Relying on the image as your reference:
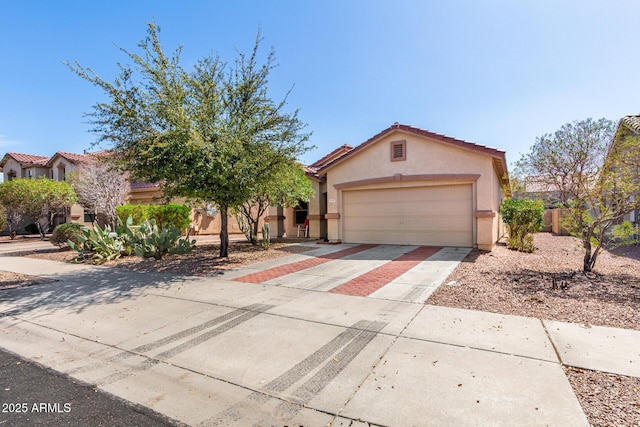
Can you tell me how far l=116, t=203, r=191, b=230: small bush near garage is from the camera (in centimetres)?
1941

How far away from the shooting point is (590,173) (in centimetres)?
781

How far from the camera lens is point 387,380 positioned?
3.53m

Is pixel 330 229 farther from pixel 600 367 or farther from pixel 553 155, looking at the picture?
pixel 600 367

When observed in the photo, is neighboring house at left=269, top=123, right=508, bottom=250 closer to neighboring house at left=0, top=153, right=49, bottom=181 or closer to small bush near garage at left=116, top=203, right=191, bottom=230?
small bush near garage at left=116, top=203, right=191, bottom=230

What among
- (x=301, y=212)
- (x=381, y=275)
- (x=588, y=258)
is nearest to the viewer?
(x=588, y=258)

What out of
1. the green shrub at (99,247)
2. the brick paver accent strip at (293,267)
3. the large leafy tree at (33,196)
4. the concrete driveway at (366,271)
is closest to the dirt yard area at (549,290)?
the concrete driveway at (366,271)

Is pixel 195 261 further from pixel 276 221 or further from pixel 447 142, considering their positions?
pixel 447 142

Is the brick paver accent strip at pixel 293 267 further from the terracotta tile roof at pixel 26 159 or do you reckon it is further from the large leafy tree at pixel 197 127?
the terracotta tile roof at pixel 26 159

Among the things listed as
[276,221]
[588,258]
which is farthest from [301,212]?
[588,258]

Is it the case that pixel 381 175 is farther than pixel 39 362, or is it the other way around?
pixel 381 175

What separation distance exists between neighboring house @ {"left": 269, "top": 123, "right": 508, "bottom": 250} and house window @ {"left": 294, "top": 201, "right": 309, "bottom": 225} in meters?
4.26

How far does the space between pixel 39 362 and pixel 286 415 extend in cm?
338

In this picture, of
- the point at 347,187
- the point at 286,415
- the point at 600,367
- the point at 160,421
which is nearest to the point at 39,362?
the point at 160,421

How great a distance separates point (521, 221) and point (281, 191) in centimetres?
926
